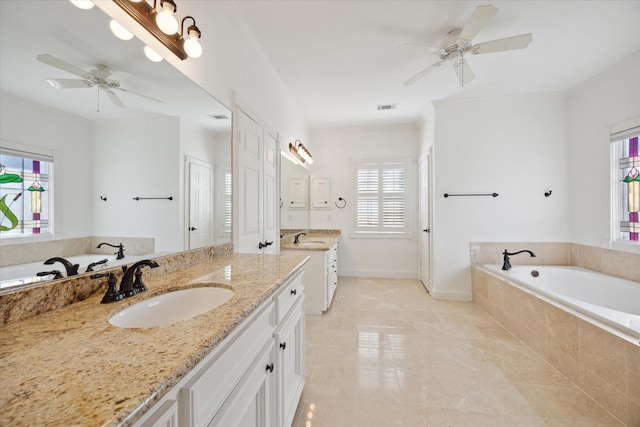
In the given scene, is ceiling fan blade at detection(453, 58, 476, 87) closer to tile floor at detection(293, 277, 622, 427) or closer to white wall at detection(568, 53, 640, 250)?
white wall at detection(568, 53, 640, 250)

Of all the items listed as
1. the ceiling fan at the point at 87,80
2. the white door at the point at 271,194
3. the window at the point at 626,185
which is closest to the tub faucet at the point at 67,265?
the ceiling fan at the point at 87,80

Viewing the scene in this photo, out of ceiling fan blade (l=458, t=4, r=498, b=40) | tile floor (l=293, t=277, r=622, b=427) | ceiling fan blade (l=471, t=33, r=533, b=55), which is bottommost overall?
tile floor (l=293, t=277, r=622, b=427)

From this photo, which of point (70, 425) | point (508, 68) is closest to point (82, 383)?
point (70, 425)

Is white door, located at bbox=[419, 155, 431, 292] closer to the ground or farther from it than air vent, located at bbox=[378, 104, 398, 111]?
closer to the ground

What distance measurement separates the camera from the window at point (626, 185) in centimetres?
253

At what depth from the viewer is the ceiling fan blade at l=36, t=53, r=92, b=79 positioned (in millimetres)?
818

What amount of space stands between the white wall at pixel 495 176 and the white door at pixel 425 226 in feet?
0.78

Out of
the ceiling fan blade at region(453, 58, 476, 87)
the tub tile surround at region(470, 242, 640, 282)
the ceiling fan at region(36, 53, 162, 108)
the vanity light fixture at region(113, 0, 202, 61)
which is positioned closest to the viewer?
the ceiling fan at region(36, 53, 162, 108)

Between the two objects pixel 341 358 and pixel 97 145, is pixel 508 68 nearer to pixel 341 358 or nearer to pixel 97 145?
pixel 341 358

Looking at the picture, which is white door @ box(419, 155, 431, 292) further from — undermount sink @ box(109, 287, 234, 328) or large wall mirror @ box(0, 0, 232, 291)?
undermount sink @ box(109, 287, 234, 328)

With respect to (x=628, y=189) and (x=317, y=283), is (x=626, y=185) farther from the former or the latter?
(x=317, y=283)

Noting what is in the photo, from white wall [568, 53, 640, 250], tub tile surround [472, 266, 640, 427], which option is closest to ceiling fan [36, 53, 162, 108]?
tub tile surround [472, 266, 640, 427]

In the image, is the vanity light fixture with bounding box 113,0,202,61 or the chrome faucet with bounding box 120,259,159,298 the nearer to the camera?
the chrome faucet with bounding box 120,259,159,298

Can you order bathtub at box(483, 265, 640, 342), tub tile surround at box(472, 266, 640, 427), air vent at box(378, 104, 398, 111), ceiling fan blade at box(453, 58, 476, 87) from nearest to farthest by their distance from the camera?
tub tile surround at box(472, 266, 640, 427) < bathtub at box(483, 265, 640, 342) < ceiling fan blade at box(453, 58, 476, 87) < air vent at box(378, 104, 398, 111)
